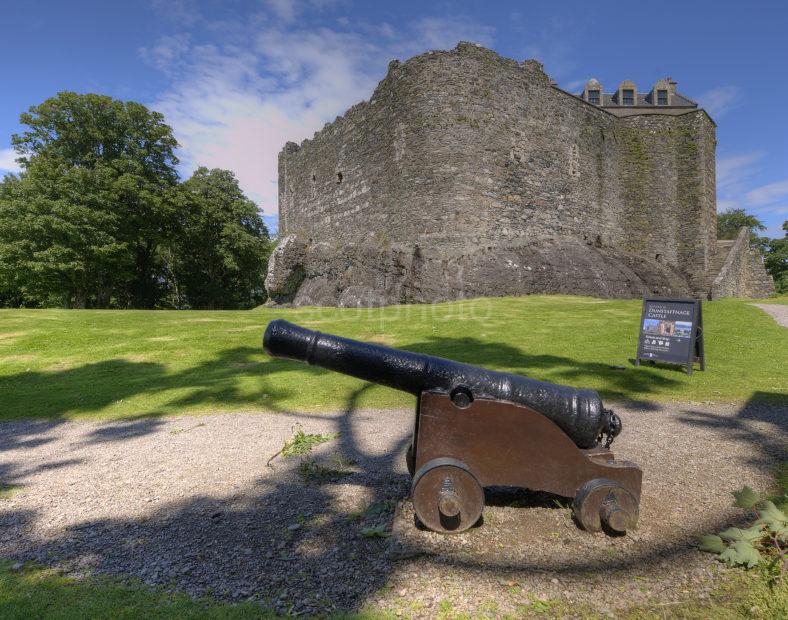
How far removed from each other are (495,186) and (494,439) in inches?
775

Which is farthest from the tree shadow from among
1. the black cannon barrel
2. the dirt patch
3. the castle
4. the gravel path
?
the castle

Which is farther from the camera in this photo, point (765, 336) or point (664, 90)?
point (664, 90)

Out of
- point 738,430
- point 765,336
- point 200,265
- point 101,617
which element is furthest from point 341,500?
point 200,265

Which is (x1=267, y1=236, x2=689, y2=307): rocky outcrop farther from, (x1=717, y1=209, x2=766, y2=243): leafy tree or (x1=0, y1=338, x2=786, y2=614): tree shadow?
(x1=717, y1=209, x2=766, y2=243): leafy tree

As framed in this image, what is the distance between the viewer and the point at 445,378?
298cm

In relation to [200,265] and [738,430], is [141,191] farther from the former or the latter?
[738,430]

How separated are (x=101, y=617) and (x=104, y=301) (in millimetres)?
33253

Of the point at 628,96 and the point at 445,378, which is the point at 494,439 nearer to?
the point at 445,378

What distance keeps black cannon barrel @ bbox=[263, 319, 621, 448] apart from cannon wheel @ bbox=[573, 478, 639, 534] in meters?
0.29

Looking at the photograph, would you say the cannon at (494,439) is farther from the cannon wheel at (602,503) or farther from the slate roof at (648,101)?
the slate roof at (648,101)

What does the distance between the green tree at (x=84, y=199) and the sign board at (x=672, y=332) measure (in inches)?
1106

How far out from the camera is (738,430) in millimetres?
5020

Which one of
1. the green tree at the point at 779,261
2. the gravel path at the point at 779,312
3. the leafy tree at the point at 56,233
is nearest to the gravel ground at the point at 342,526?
the gravel path at the point at 779,312

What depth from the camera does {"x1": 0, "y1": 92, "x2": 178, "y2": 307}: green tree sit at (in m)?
25.6
